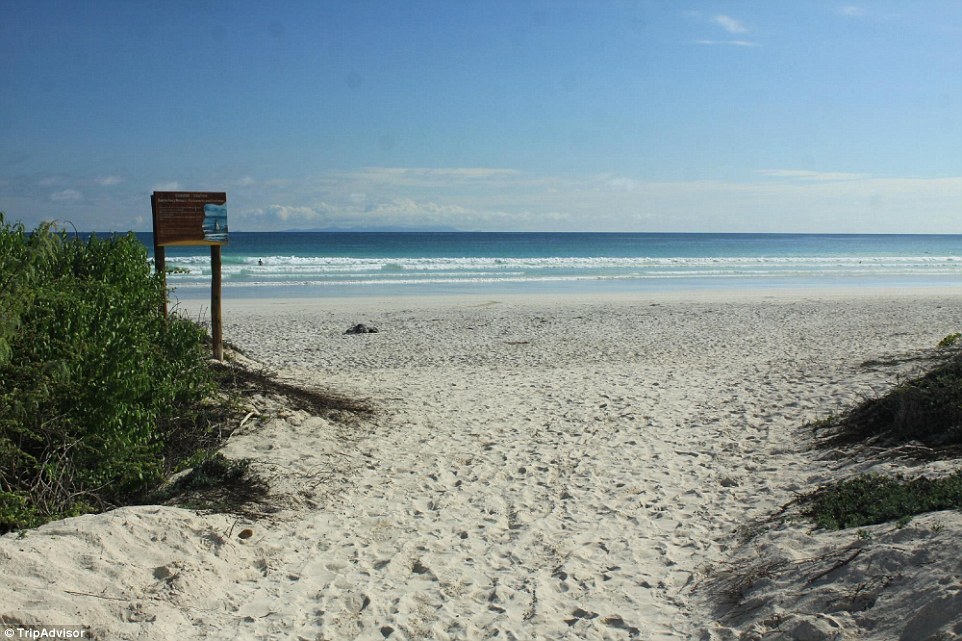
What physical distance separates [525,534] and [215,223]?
5144 mm

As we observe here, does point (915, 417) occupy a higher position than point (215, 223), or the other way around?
point (215, 223)

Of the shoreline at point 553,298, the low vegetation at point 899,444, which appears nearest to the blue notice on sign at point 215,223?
the low vegetation at point 899,444

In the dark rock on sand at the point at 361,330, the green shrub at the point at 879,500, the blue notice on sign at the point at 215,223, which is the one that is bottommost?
the green shrub at the point at 879,500

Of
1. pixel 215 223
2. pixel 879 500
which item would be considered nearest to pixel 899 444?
pixel 879 500

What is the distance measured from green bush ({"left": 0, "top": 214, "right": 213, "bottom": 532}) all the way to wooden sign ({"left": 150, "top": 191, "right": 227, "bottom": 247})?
2.12 meters

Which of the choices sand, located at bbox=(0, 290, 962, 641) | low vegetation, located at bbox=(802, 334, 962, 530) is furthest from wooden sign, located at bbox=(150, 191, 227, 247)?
low vegetation, located at bbox=(802, 334, 962, 530)

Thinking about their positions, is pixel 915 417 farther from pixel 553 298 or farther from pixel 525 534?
pixel 553 298

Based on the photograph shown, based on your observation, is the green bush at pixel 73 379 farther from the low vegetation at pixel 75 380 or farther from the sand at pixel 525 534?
the sand at pixel 525 534

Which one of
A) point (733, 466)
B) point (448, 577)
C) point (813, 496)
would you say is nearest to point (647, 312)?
point (733, 466)

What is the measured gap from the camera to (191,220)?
26.7 feet

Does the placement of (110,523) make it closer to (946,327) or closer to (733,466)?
(733,466)

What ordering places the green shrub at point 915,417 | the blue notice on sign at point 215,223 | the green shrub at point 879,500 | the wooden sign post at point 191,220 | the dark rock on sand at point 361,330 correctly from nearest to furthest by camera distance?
the green shrub at point 879,500
the green shrub at point 915,417
the wooden sign post at point 191,220
the blue notice on sign at point 215,223
the dark rock on sand at point 361,330

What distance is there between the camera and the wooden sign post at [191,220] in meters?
7.91

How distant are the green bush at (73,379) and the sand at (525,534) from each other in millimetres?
505
